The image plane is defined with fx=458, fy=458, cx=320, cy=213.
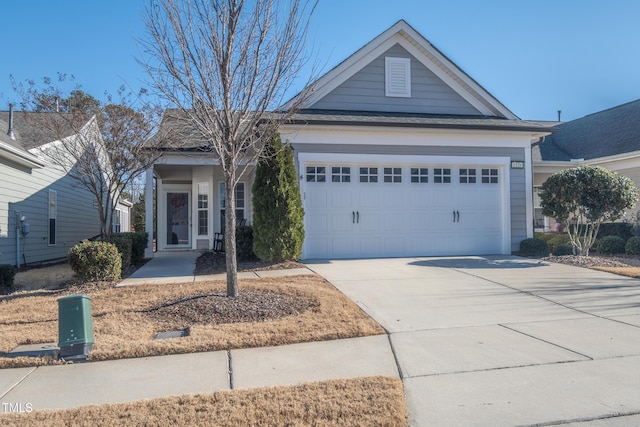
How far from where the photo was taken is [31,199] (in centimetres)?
1404

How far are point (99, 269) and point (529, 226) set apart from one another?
11050mm

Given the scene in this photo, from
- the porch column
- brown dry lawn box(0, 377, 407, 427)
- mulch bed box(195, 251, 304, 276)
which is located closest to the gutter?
mulch bed box(195, 251, 304, 276)

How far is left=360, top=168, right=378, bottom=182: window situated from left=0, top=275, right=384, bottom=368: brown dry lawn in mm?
4848

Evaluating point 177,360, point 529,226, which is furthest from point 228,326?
point 529,226

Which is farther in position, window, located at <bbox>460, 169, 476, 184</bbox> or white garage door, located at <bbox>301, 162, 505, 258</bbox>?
window, located at <bbox>460, 169, 476, 184</bbox>

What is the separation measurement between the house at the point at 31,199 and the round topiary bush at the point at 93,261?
14.1ft

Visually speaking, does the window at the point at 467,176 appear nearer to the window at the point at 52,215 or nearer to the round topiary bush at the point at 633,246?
the round topiary bush at the point at 633,246

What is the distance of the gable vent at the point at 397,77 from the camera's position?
1339 cm

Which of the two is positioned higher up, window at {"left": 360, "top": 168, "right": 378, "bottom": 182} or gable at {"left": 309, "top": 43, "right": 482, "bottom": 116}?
gable at {"left": 309, "top": 43, "right": 482, "bottom": 116}

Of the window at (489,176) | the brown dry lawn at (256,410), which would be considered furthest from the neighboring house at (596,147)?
the brown dry lawn at (256,410)

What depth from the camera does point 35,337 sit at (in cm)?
549

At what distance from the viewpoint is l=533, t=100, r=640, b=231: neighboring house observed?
1588 cm

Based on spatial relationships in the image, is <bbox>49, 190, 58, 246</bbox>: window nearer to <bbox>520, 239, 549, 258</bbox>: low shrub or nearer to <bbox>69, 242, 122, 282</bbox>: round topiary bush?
<bbox>69, 242, 122, 282</bbox>: round topiary bush

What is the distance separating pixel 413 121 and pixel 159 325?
8593 mm
